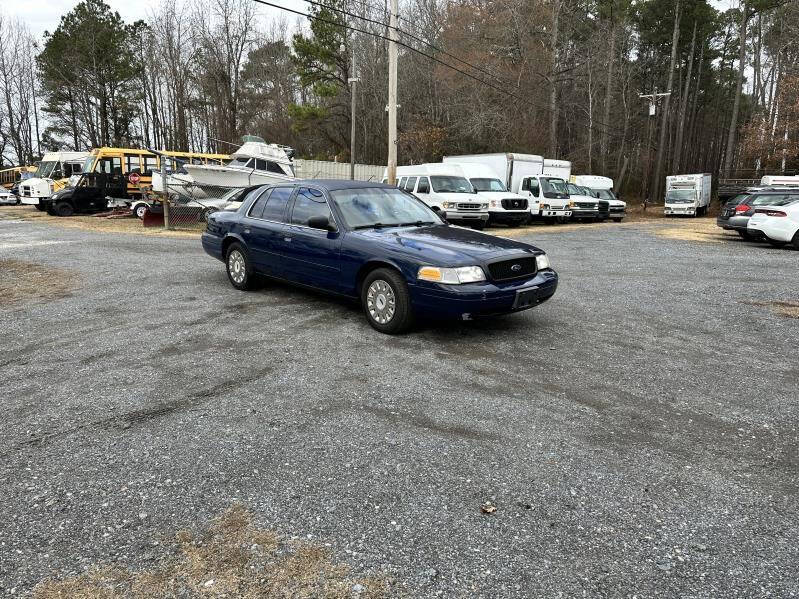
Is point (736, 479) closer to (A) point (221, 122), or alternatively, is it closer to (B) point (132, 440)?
(B) point (132, 440)

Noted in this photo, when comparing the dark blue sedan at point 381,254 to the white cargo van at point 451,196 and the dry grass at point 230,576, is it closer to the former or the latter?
the dry grass at point 230,576

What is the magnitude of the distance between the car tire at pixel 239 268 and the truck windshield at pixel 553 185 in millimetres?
18711

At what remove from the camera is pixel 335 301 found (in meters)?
7.38

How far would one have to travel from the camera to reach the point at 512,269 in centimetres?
573

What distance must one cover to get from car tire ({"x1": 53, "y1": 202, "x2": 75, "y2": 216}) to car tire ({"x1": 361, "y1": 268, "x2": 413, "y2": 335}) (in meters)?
22.8

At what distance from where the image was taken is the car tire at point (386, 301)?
5.65 metres

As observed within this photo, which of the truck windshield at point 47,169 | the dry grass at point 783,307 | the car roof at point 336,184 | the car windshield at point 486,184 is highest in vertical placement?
the truck windshield at point 47,169

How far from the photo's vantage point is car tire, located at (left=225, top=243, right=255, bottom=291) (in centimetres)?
771

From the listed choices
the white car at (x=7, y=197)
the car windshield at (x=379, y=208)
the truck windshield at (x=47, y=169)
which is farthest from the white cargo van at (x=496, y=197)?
the white car at (x=7, y=197)

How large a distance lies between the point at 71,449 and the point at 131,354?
1919mm

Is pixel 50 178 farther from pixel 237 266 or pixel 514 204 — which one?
pixel 237 266

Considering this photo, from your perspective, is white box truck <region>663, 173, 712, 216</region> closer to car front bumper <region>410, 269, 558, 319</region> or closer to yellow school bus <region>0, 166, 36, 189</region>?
car front bumper <region>410, 269, 558, 319</region>

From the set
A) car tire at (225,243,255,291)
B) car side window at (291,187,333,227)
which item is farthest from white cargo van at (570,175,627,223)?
car side window at (291,187,333,227)

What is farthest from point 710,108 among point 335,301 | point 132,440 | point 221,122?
point 132,440
